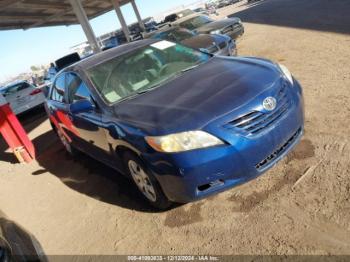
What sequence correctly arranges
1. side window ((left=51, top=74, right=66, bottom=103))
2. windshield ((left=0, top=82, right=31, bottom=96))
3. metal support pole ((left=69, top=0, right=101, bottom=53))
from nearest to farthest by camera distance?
side window ((left=51, top=74, right=66, bottom=103)), windshield ((left=0, top=82, right=31, bottom=96)), metal support pole ((left=69, top=0, right=101, bottom=53))

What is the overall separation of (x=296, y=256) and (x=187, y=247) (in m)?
0.95

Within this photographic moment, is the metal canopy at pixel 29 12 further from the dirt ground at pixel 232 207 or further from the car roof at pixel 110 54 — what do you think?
the dirt ground at pixel 232 207

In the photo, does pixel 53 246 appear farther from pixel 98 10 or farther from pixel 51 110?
pixel 98 10

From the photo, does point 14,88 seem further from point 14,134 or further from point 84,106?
point 84,106

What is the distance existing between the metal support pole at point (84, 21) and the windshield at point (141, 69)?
16.8 m

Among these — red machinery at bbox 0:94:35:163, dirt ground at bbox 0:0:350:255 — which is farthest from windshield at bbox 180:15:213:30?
red machinery at bbox 0:94:35:163

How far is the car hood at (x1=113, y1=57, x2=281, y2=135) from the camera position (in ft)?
10.1

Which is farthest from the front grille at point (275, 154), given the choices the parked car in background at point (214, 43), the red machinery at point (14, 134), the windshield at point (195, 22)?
the windshield at point (195, 22)

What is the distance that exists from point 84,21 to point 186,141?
19.8 m

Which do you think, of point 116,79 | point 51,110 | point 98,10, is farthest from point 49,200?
point 98,10

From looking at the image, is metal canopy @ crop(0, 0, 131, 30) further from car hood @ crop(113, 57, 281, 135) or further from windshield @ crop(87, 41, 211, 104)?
car hood @ crop(113, 57, 281, 135)

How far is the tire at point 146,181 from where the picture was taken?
3.42m

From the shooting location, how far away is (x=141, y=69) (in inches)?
169

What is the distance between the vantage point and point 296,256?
2.58 meters
